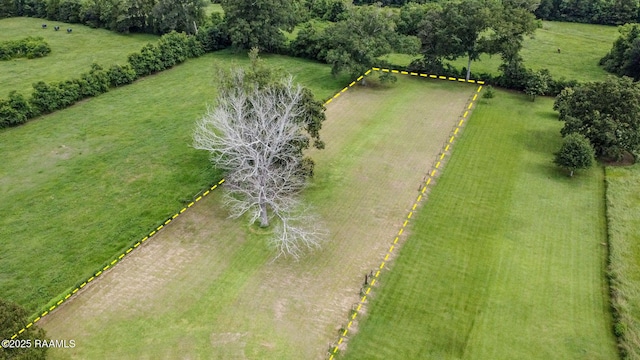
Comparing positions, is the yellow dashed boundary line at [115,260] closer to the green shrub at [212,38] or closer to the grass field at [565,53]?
the green shrub at [212,38]

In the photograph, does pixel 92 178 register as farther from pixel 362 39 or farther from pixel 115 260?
pixel 362 39

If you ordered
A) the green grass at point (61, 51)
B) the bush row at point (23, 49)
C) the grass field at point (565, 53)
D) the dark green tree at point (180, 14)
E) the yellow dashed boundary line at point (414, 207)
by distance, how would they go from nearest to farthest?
the yellow dashed boundary line at point (414, 207) < the green grass at point (61, 51) < the grass field at point (565, 53) < the bush row at point (23, 49) < the dark green tree at point (180, 14)

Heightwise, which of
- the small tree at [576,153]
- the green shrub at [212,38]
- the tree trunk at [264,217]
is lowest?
the tree trunk at [264,217]

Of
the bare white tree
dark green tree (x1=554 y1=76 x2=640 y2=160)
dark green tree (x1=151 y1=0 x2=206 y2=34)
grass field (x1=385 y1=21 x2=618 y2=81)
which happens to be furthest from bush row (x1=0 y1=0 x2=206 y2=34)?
dark green tree (x1=554 y1=76 x2=640 y2=160)

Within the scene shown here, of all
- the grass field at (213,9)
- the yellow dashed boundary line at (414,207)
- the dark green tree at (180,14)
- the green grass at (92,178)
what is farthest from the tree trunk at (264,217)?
the grass field at (213,9)

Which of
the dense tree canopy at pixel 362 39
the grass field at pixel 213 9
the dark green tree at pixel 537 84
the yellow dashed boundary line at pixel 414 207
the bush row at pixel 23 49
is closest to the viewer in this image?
the yellow dashed boundary line at pixel 414 207

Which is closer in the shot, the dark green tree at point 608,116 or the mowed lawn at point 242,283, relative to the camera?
the mowed lawn at point 242,283

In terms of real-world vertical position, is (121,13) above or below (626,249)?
above

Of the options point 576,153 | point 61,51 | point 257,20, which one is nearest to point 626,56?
point 576,153
